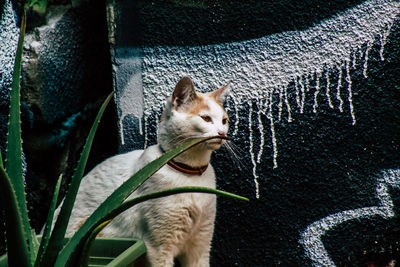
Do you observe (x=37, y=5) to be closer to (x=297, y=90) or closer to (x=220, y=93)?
(x=220, y=93)

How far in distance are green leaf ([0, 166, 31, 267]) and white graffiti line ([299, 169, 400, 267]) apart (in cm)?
135

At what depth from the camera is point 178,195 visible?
1.46m

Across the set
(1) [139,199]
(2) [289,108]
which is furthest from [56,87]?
(1) [139,199]

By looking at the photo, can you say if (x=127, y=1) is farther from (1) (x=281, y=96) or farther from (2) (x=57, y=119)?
(1) (x=281, y=96)

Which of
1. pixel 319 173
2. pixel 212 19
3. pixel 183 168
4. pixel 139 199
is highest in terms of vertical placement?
pixel 212 19

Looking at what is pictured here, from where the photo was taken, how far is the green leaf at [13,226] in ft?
2.40

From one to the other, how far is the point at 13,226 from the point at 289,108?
1.41 m

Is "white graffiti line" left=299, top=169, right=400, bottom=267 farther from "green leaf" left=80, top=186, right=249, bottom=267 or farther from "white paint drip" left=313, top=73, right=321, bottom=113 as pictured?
"green leaf" left=80, top=186, right=249, bottom=267

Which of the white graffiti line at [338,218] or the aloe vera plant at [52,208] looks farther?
the white graffiti line at [338,218]

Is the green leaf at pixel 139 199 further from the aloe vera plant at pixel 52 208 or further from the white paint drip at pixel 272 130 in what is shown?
the white paint drip at pixel 272 130

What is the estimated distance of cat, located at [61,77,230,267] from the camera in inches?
56.5

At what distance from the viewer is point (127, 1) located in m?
2.06

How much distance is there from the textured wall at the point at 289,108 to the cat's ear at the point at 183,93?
0.47 meters

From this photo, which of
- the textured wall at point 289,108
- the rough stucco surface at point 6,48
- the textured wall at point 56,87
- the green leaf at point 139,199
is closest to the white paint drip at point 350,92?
the textured wall at point 289,108
